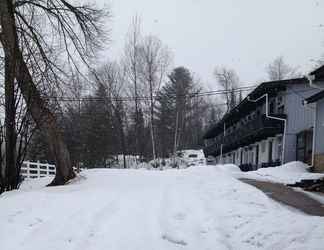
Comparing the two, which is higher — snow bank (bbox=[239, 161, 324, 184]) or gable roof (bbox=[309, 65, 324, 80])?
gable roof (bbox=[309, 65, 324, 80])

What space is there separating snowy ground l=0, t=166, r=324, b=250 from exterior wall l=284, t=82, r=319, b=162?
17.3 m

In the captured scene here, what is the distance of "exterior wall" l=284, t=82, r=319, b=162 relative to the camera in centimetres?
2723

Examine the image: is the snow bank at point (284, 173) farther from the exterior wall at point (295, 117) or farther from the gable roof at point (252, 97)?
the gable roof at point (252, 97)

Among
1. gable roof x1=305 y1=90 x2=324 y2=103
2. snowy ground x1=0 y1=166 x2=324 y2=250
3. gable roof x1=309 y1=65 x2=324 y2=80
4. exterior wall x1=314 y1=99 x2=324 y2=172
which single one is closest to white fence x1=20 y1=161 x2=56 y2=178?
exterior wall x1=314 y1=99 x2=324 y2=172

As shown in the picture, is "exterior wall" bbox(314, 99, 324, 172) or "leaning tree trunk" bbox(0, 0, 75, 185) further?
"exterior wall" bbox(314, 99, 324, 172)

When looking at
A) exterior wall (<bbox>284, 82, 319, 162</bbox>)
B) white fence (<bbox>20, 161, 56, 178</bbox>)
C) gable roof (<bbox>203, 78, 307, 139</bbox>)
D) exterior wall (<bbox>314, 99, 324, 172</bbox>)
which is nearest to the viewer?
exterior wall (<bbox>314, 99, 324, 172</bbox>)

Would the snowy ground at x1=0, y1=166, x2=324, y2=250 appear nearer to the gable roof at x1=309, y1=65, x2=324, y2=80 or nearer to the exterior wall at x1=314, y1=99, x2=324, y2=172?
the exterior wall at x1=314, y1=99, x2=324, y2=172

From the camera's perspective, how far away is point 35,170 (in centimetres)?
2825

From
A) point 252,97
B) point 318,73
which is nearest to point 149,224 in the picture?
point 318,73

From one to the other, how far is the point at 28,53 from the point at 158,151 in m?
47.9

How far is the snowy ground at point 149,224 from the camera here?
646 centimetres

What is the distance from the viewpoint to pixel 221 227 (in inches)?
302

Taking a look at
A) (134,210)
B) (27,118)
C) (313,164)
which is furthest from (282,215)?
(313,164)

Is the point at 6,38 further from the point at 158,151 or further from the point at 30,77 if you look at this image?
the point at 158,151
